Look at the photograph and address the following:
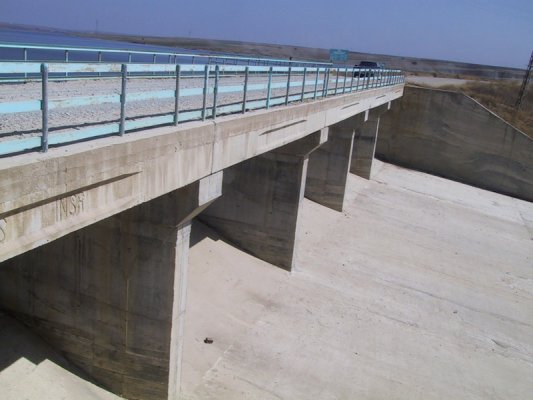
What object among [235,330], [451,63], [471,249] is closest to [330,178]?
[471,249]

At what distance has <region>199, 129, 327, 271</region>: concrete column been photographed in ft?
51.9

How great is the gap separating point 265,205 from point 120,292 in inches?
302

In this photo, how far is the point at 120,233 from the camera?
8898mm

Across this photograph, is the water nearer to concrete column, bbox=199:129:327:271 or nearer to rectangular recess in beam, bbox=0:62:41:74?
rectangular recess in beam, bbox=0:62:41:74

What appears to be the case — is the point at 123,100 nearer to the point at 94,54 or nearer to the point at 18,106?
the point at 18,106

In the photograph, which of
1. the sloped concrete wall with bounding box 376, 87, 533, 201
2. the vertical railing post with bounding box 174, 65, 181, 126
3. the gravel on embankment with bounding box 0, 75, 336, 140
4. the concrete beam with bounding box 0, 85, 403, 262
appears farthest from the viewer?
the sloped concrete wall with bounding box 376, 87, 533, 201

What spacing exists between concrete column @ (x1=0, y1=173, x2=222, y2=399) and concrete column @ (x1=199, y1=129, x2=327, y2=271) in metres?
6.82

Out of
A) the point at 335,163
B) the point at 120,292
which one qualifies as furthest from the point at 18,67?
the point at 335,163

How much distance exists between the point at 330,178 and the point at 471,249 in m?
6.78

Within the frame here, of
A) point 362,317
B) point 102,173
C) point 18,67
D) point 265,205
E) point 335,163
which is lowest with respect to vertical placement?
point 362,317

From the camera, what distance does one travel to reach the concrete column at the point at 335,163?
23.7 metres

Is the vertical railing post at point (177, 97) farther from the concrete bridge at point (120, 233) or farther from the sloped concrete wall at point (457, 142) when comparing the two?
the sloped concrete wall at point (457, 142)

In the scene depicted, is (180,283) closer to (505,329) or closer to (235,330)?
(235,330)

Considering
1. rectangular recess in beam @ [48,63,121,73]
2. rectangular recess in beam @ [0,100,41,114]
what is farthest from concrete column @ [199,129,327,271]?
rectangular recess in beam @ [0,100,41,114]
